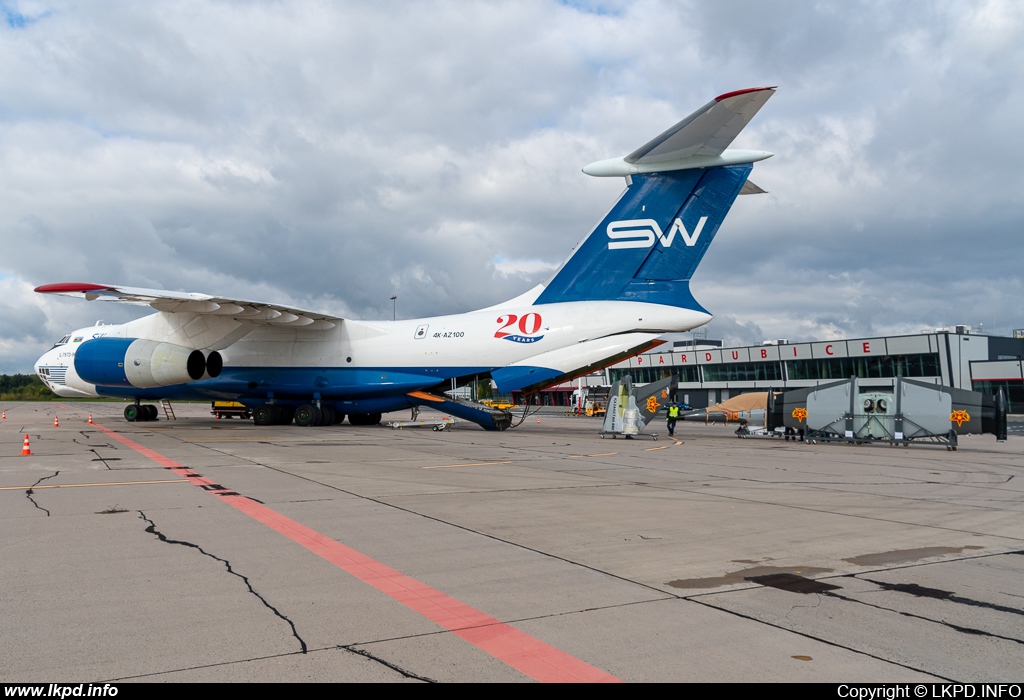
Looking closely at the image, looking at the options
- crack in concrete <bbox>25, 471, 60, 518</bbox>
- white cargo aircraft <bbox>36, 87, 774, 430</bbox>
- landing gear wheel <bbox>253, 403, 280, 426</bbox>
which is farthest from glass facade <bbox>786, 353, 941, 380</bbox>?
crack in concrete <bbox>25, 471, 60, 518</bbox>

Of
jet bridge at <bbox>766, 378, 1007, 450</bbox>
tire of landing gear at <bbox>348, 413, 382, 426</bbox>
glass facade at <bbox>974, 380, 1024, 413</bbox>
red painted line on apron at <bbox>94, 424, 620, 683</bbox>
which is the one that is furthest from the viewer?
glass facade at <bbox>974, 380, 1024, 413</bbox>

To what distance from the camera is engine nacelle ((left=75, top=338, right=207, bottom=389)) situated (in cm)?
2197

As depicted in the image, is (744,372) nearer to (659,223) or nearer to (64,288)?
(659,223)

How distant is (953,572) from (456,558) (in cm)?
364

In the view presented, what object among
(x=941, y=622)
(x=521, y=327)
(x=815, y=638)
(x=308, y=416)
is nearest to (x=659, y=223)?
(x=521, y=327)

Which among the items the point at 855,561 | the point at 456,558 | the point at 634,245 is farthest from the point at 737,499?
the point at 634,245

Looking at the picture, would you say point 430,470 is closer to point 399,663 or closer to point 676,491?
point 676,491

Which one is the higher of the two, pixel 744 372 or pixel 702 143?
pixel 702 143

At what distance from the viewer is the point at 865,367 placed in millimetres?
52875

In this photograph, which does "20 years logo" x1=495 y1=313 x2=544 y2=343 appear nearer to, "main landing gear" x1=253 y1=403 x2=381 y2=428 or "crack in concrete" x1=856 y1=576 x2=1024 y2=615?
"main landing gear" x1=253 y1=403 x2=381 y2=428

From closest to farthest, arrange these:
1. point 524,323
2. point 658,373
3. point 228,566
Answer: point 228,566 → point 524,323 → point 658,373

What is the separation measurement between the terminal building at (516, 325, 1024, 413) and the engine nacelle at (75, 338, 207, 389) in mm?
24899

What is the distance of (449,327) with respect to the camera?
72.2ft

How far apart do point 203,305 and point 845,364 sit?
47041 mm
